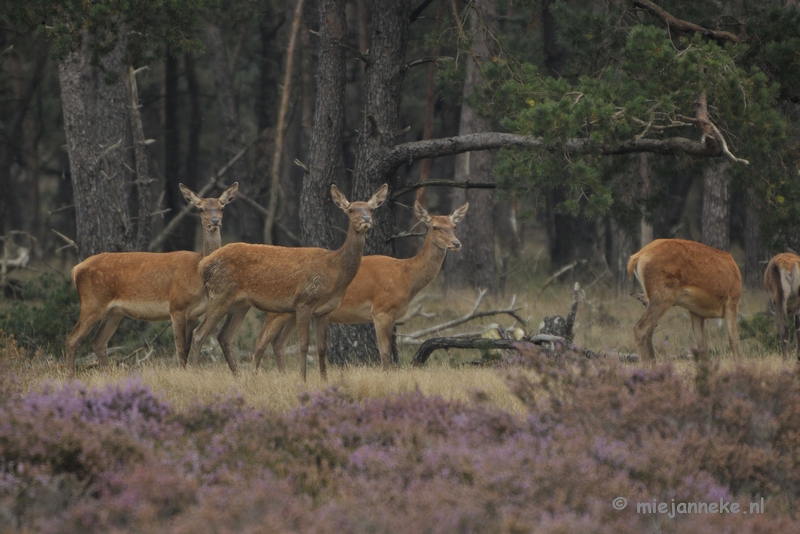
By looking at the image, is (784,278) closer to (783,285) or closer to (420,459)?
(783,285)

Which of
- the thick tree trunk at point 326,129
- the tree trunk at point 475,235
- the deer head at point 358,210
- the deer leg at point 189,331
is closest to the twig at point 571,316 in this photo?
the deer head at point 358,210

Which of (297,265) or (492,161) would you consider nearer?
(297,265)

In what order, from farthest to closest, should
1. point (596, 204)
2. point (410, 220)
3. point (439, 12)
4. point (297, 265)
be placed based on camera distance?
point (410, 220), point (439, 12), point (297, 265), point (596, 204)

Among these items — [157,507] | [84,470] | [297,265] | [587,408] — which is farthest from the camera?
[297,265]

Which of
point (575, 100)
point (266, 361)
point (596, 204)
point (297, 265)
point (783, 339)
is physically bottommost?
point (266, 361)

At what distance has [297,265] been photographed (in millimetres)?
10195

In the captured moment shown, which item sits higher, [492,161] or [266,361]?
[492,161]

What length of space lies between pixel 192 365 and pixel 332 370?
1528 mm

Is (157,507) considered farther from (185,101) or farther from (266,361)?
(185,101)

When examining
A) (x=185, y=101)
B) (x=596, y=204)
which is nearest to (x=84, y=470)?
(x=596, y=204)

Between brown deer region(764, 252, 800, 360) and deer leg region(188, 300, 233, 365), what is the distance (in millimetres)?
5701

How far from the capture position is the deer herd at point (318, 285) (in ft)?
33.2

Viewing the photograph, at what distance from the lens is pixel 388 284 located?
1110 centimetres

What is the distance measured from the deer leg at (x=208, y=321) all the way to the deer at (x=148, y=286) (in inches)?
7.3
